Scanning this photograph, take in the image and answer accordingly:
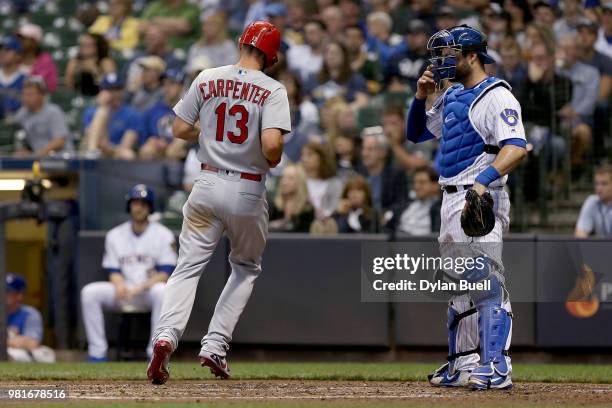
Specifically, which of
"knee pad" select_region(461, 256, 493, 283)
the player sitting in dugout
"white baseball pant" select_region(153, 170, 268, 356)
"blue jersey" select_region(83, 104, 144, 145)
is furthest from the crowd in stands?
"knee pad" select_region(461, 256, 493, 283)

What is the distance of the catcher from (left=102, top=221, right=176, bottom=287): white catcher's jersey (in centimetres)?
424

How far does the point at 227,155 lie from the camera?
256 inches

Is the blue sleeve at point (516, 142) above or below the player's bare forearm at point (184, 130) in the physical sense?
below

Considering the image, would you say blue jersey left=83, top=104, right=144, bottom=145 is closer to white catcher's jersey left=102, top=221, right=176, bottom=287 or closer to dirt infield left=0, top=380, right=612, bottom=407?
white catcher's jersey left=102, top=221, right=176, bottom=287

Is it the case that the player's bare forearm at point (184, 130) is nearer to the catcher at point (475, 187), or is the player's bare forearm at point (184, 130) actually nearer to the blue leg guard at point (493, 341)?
the catcher at point (475, 187)

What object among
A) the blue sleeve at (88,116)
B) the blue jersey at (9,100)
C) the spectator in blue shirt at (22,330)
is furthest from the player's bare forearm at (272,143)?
the blue jersey at (9,100)

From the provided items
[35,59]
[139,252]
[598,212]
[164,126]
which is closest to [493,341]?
[598,212]

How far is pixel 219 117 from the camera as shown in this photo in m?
6.51

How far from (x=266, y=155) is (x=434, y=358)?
4.19 m

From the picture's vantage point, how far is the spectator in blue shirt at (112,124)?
12.4 metres

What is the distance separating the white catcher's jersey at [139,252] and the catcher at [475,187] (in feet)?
13.9

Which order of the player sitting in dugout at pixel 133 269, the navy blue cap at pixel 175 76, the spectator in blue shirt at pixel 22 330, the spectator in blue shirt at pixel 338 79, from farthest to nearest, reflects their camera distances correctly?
the spectator in blue shirt at pixel 338 79
the navy blue cap at pixel 175 76
the spectator in blue shirt at pixel 22 330
the player sitting in dugout at pixel 133 269

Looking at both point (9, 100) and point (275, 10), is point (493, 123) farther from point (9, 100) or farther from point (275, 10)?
point (9, 100)

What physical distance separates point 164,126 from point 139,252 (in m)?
2.27
